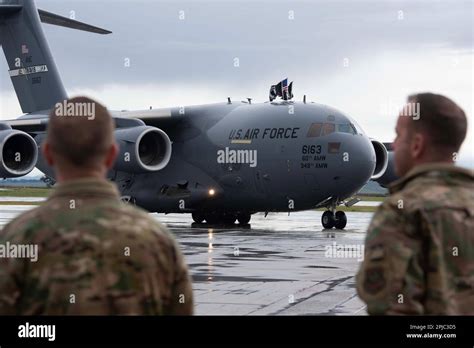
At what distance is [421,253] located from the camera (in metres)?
3.57

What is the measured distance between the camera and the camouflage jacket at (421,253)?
3510mm

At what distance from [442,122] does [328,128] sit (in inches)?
859

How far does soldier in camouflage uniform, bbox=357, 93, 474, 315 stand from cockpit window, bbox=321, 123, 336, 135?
21.7 metres

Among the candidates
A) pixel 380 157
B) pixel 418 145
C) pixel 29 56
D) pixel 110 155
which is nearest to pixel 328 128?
pixel 380 157

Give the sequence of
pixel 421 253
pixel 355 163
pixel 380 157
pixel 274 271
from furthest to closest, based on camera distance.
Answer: pixel 380 157
pixel 355 163
pixel 274 271
pixel 421 253

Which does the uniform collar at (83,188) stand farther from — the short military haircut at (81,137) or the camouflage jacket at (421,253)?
the camouflage jacket at (421,253)

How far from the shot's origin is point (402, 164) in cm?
390

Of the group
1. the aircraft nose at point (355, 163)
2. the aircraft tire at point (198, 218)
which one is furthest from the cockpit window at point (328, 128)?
the aircraft tire at point (198, 218)

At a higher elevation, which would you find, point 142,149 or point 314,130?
point 314,130

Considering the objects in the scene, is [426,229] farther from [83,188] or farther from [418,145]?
[83,188]
